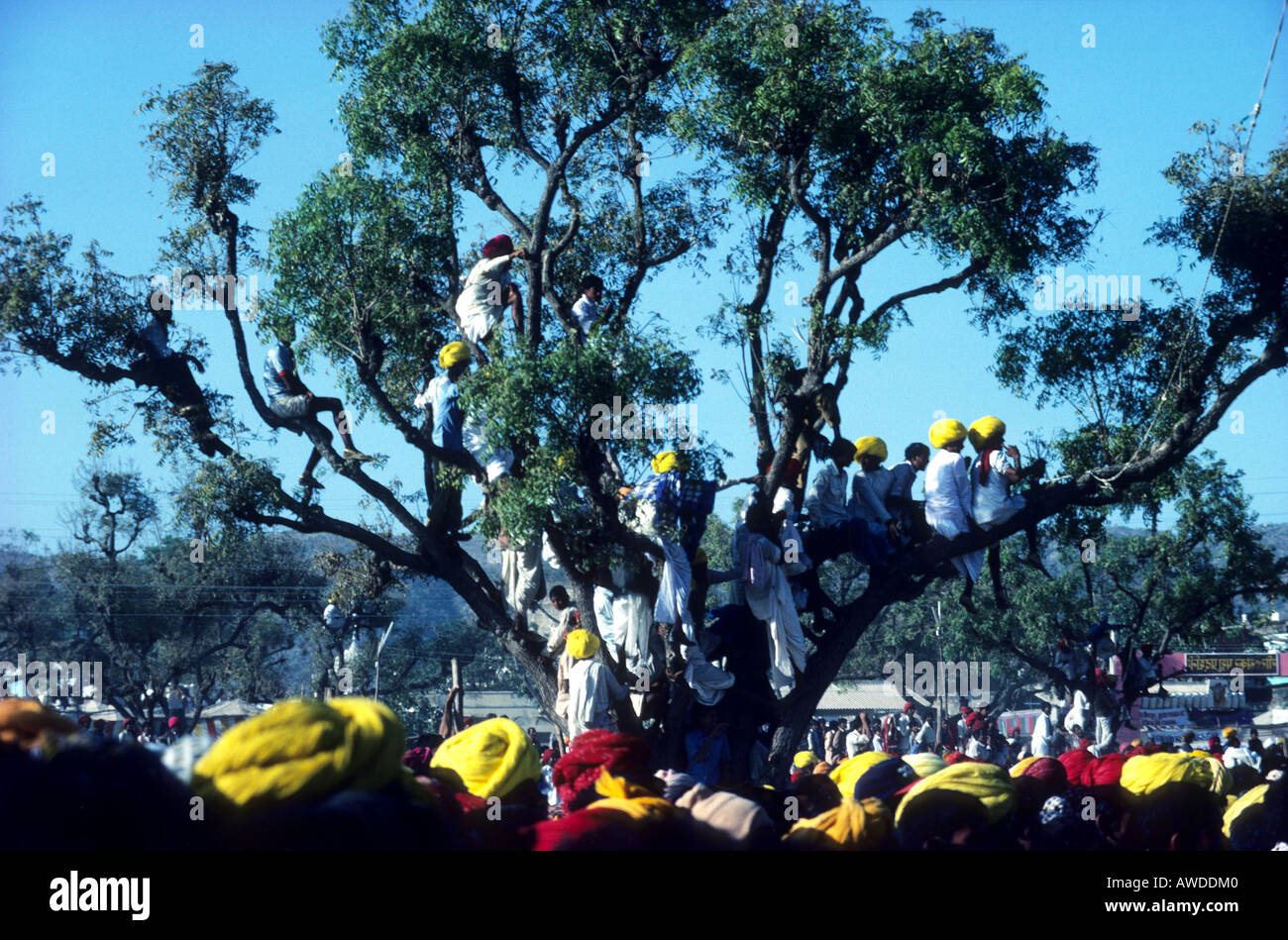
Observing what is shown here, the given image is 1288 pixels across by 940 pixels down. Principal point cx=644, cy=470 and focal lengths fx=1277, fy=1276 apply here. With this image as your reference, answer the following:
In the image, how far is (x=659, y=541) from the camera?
950cm

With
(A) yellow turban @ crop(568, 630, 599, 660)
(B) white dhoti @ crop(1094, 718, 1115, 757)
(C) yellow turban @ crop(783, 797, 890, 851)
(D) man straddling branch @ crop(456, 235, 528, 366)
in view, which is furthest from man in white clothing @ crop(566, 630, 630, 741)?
(B) white dhoti @ crop(1094, 718, 1115, 757)

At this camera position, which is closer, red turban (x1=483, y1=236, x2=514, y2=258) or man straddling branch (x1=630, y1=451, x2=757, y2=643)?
man straddling branch (x1=630, y1=451, x2=757, y2=643)

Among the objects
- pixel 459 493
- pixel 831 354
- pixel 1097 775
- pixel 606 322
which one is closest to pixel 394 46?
pixel 606 322

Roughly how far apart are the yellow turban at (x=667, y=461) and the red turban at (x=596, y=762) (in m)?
3.86

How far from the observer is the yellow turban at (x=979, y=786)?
4.72 meters

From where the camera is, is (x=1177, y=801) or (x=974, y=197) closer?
(x=1177, y=801)

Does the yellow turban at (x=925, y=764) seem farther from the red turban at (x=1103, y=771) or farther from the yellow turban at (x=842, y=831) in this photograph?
the yellow turban at (x=842, y=831)

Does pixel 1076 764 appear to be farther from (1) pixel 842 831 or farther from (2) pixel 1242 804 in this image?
(1) pixel 842 831

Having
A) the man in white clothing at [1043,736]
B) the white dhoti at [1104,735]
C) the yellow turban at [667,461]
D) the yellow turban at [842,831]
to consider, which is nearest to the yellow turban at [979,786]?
the yellow turban at [842,831]

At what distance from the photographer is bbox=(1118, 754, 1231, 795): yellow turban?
5.84m

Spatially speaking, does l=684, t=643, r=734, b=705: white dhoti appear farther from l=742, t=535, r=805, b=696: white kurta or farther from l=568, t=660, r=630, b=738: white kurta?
l=568, t=660, r=630, b=738: white kurta

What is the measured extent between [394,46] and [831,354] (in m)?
4.34

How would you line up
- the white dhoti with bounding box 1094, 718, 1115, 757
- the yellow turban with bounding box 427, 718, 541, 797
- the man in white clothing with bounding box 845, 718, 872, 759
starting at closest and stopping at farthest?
the yellow turban with bounding box 427, 718, 541, 797 → the white dhoti with bounding box 1094, 718, 1115, 757 → the man in white clothing with bounding box 845, 718, 872, 759

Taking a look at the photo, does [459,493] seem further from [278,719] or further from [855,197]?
[278,719]
